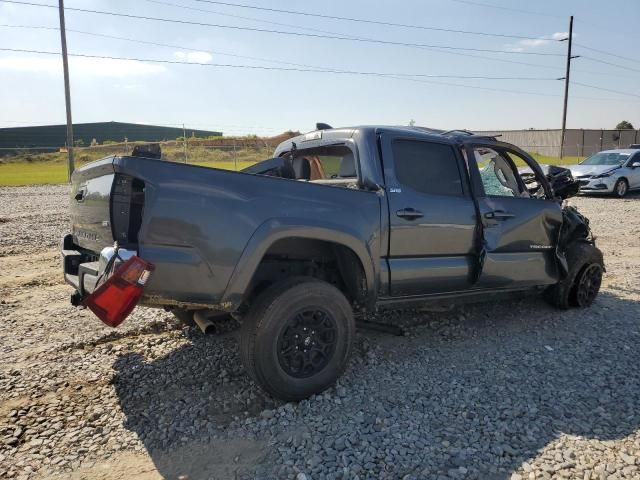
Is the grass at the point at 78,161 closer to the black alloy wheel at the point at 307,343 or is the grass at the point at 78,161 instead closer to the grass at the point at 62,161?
the grass at the point at 62,161

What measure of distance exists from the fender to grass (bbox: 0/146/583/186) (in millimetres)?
19919

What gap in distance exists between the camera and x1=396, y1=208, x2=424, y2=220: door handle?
4.02m

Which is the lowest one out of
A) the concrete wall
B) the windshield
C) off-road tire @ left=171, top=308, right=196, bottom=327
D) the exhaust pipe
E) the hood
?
off-road tire @ left=171, top=308, right=196, bottom=327

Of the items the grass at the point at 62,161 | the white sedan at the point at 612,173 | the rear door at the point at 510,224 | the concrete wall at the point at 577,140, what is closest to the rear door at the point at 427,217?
the rear door at the point at 510,224

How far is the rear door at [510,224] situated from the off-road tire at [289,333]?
1.56 meters

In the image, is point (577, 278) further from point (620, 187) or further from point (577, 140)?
point (577, 140)

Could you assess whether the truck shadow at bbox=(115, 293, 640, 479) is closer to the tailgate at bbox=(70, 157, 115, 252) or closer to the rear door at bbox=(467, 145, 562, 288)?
the rear door at bbox=(467, 145, 562, 288)

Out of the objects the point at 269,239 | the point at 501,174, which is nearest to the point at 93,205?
the point at 269,239

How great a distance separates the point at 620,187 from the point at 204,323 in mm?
17131

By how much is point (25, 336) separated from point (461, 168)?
4.18 meters

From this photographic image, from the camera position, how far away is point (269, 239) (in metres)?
3.38

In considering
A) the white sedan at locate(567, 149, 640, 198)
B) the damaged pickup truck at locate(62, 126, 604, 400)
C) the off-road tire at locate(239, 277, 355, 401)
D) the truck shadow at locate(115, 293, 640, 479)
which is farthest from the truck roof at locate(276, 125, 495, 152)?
the white sedan at locate(567, 149, 640, 198)

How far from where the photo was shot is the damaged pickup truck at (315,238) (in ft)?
10.3

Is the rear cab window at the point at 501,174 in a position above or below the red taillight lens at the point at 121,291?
above
